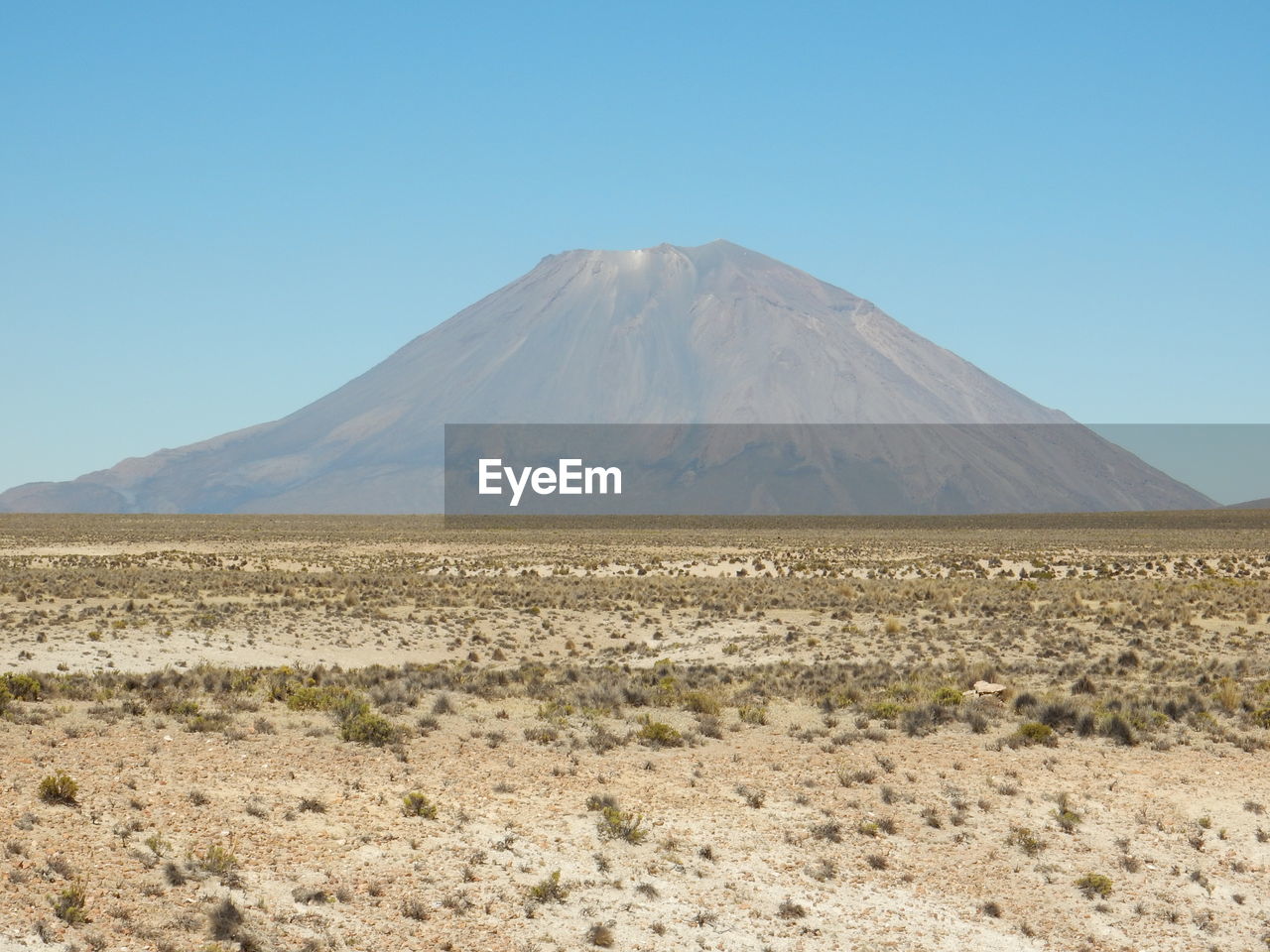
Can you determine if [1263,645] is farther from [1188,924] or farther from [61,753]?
[61,753]

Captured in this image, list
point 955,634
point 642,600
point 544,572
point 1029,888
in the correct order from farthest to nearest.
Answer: point 544,572 → point 642,600 → point 955,634 → point 1029,888

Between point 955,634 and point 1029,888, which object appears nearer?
point 1029,888

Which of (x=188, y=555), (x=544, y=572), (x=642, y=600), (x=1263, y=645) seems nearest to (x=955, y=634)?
(x=1263, y=645)

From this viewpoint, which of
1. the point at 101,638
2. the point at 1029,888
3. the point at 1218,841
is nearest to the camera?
the point at 1029,888

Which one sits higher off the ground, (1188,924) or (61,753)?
(61,753)

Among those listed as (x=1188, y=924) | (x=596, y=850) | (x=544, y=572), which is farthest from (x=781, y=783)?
(x=544, y=572)

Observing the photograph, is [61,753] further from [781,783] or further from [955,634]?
[955,634]
